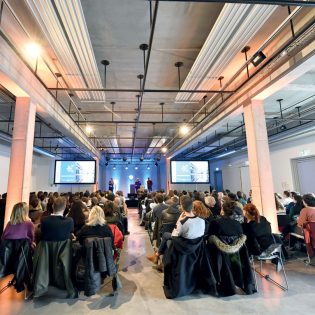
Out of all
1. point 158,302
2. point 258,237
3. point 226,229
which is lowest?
point 158,302

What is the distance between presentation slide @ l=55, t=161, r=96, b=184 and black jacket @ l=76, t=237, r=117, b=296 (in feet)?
24.7

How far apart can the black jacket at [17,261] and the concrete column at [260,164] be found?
397cm

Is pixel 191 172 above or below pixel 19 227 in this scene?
above

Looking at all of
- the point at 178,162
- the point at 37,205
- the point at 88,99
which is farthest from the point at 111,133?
the point at 37,205

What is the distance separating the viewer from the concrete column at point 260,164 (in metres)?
4.07

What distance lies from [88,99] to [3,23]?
1.97 m

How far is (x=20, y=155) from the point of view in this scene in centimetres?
366

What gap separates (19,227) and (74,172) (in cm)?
716

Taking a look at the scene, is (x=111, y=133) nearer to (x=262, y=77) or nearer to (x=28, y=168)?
(x=28, y=168)

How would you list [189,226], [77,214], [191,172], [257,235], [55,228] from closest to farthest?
[55,228] < [189,226] < [257,235] < [77,214] < [191,172]

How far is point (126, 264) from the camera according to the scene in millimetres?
3963

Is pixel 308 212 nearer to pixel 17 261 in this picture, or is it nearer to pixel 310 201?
pixel 310 201

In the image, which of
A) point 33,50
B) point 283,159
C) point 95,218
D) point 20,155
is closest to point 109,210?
point 95,218

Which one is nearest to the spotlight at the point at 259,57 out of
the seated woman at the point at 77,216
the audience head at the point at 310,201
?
the audience head at the point at 310,201
